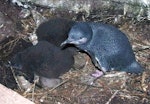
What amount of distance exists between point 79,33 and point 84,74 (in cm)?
68

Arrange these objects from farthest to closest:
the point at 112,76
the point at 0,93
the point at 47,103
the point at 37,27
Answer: the point at 37,27
the point at 112,76
the point at 47,103
the point at 0,93

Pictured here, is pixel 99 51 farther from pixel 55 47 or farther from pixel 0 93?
pixel 0 93

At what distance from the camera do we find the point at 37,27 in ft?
15.7

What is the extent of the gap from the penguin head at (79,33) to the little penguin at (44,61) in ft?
0.77

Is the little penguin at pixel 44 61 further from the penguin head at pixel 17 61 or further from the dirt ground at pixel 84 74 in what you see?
the dirt ground at pixel 84 74

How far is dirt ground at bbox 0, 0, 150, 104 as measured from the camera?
4242 millimetres

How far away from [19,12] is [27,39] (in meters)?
0.47

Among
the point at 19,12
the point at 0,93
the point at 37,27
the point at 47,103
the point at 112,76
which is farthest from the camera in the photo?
the point at 19,12

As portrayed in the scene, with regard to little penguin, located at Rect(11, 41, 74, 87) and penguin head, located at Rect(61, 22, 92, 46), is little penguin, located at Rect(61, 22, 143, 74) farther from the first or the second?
little penguin, located at Rect(11, 41, 74, 87)

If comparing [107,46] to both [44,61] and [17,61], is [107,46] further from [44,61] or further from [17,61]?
[17,61]

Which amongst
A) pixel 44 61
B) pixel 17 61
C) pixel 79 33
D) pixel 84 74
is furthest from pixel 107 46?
pixel 17 61

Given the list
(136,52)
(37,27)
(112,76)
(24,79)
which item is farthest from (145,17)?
(24,79)

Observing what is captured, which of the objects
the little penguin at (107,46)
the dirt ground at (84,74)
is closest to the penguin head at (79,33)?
the little penguin at (107,46)

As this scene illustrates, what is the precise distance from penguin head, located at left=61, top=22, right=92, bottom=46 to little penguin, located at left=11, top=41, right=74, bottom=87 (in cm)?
24
